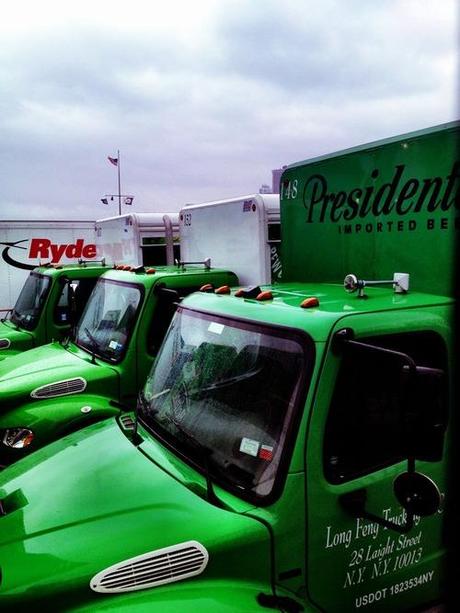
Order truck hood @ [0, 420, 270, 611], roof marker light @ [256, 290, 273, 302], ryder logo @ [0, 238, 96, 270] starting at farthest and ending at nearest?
ryder logo @ [0, 238, 96, 270]
roof marker light @ [256, 290, 273, 302]
truck hood @ [0, 420, 270, 611]

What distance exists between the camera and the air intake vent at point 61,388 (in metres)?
5.01

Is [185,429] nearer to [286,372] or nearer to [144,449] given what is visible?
[144,449]

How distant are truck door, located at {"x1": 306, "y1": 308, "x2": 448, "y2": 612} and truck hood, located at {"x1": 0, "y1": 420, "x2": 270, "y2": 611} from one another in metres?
0.34

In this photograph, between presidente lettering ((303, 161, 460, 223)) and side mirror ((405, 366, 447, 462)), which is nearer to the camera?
side mirror ((405, 366, 447, 462))

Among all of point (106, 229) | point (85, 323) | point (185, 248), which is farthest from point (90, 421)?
point (106, 229)

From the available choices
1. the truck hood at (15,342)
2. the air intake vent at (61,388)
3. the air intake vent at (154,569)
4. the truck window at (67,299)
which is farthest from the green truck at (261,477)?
the truck window at (67,299)

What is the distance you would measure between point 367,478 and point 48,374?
343cm

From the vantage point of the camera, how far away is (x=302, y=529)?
2.48m

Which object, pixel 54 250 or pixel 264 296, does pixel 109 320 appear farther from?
pixel 54 250

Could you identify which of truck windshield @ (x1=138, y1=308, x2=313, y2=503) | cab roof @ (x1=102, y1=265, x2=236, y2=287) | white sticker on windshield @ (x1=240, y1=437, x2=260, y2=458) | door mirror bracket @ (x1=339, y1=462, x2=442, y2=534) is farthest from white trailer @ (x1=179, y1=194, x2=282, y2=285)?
door mirror bracket @ (x1=339, y1=462, x2=442, y2=534)

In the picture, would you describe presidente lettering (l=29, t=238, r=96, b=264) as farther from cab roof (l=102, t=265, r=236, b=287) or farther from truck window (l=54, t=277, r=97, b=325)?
cab roof (l=102, t=265, r=236, b=287)

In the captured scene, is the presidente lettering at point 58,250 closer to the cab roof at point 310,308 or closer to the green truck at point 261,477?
the cab roof at point 310,308

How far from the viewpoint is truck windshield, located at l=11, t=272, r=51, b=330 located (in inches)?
314

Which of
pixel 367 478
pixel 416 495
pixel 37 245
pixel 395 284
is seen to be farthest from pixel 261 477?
pixel 37 245
